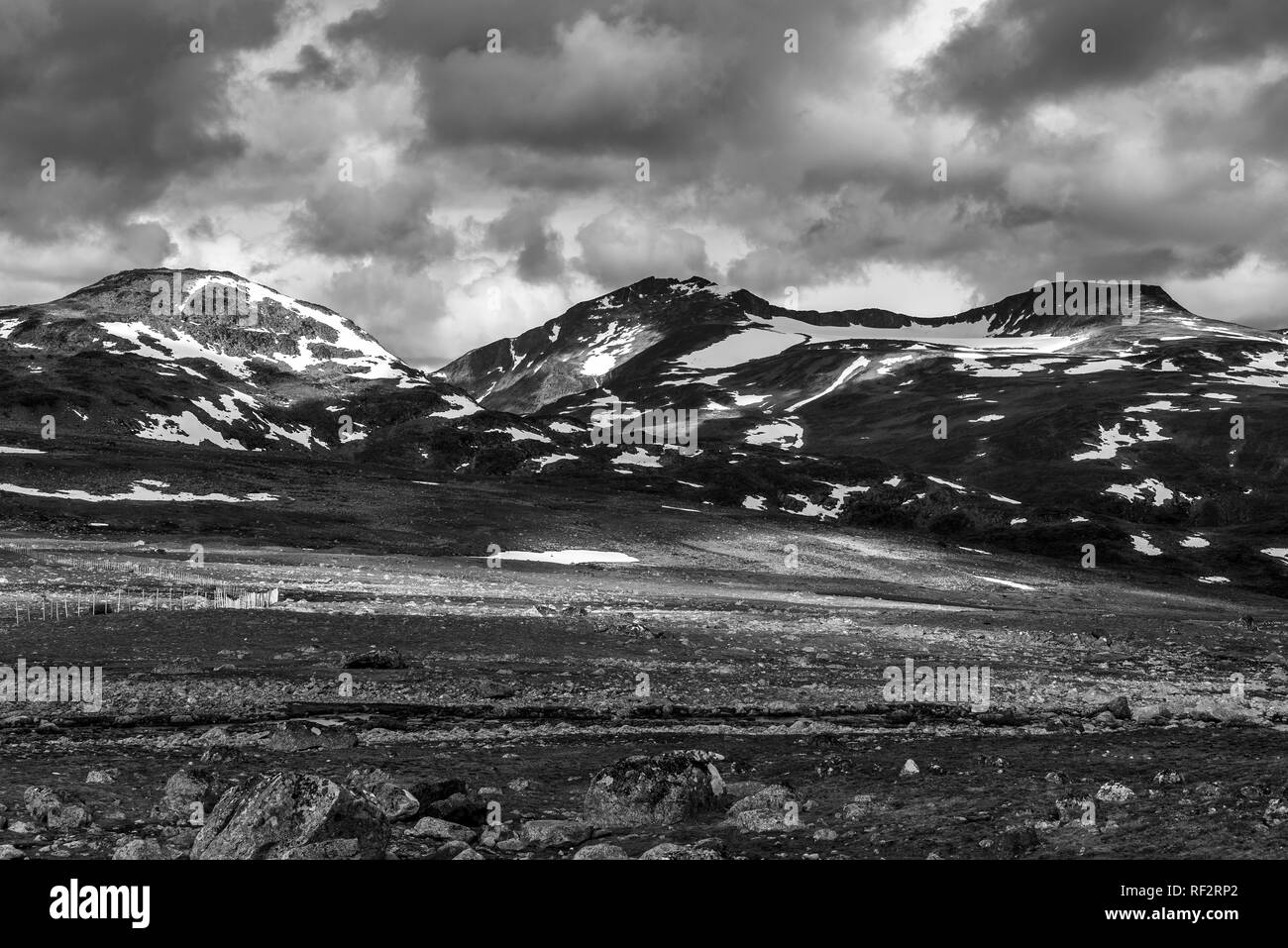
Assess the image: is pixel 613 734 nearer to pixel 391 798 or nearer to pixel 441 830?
pixel 391 798

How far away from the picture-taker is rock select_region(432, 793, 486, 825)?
17.7 metres

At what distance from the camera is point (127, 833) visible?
55.3 feet

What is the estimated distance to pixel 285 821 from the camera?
15023mm

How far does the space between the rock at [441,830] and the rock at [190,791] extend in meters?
3.62

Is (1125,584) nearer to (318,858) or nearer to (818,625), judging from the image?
(818,625)

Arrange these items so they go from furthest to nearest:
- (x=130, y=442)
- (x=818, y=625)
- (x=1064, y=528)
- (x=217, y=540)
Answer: (x=1064, y=528)
(x=130, y=442)
(x=217, y=540)
(x=818, y=625)

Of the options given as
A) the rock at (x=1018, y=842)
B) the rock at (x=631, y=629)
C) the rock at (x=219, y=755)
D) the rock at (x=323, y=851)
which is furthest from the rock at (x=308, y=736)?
the rock at (x=631, y=629)

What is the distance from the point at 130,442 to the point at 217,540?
6809 centimetres

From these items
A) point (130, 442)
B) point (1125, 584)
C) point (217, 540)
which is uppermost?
point (130, 442)

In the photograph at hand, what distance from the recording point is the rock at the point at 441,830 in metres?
16.7

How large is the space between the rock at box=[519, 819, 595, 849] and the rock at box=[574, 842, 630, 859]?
3.04 ft
